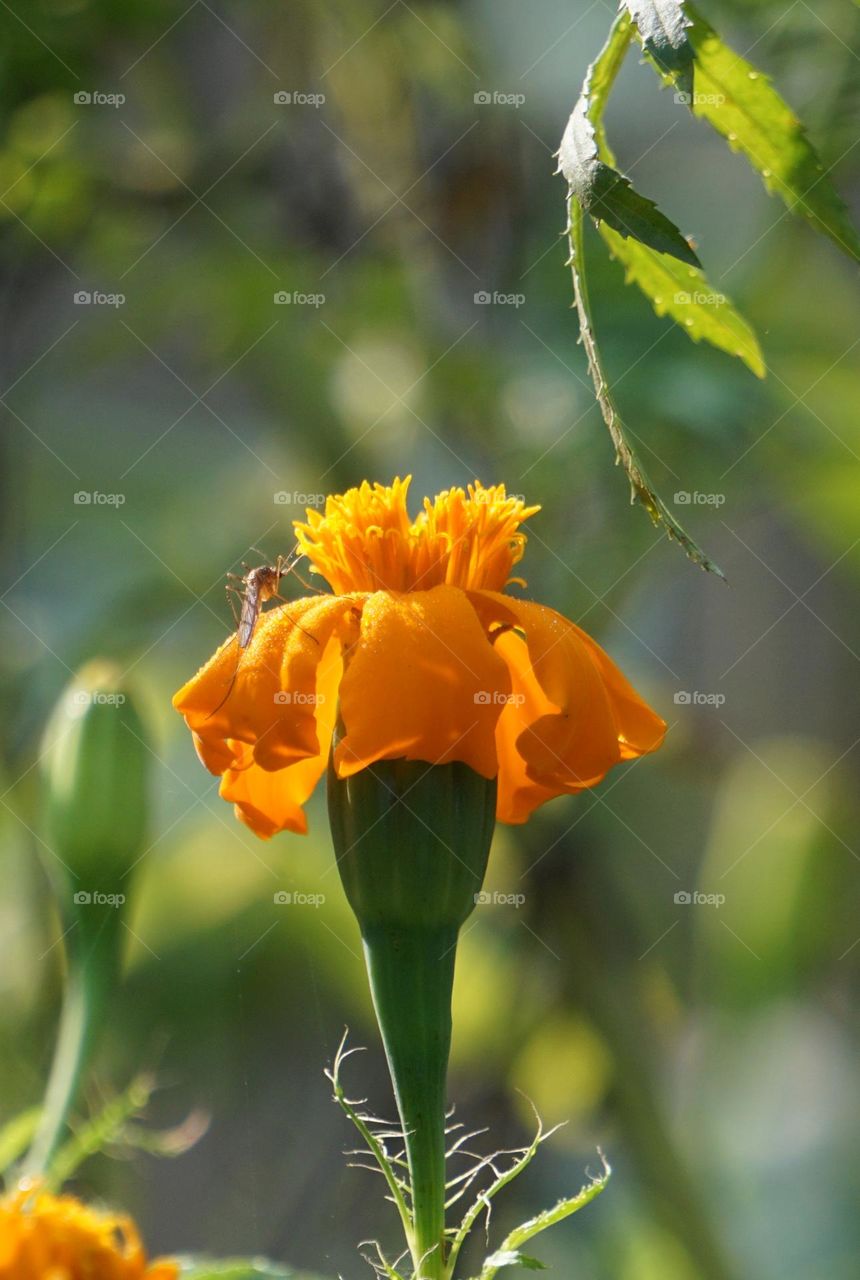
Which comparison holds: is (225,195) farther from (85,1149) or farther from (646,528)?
(85,1149)

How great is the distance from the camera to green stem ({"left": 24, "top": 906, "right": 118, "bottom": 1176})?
1.16ft

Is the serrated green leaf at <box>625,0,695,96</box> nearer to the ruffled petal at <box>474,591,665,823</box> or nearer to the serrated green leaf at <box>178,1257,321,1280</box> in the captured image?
the ruffled petal at <box>474,591,665,823</box>

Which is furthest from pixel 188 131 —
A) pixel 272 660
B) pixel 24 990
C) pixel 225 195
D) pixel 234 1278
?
pixel 234 1278

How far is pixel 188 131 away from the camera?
856 mm

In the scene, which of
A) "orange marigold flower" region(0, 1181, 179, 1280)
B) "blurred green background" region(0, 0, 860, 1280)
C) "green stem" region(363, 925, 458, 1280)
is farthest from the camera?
"blurred green background" region(0, 0, 860, 1280)

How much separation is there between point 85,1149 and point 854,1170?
68 cm

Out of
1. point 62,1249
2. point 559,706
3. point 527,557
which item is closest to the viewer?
point 62,1249

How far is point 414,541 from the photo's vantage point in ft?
1.11

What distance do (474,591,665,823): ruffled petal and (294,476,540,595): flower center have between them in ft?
0.05

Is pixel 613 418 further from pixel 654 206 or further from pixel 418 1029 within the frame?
pixel 418 1029

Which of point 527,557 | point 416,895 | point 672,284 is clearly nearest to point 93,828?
point 416,895

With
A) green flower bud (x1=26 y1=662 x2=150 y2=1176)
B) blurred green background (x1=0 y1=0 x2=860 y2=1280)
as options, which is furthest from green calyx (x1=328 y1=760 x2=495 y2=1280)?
blurred green background (x1=0 y1=0 x2=860 y2=1280)

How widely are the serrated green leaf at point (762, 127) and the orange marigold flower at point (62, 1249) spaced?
8.8 inches

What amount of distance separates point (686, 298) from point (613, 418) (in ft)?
→ 0.16
